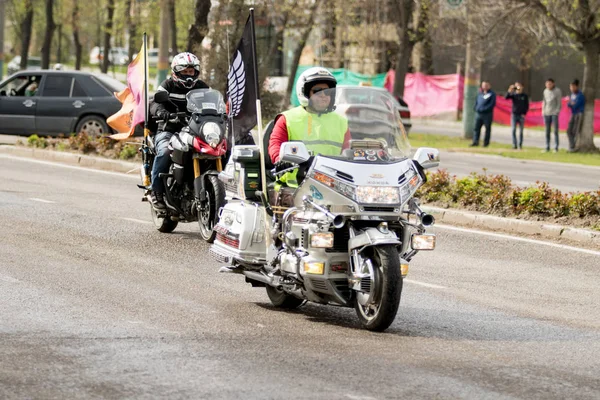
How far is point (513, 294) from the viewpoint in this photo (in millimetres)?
10281

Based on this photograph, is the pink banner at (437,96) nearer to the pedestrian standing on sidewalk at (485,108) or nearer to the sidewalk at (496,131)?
the sidewalk at (496,131)

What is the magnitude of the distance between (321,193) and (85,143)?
1526 centimetres

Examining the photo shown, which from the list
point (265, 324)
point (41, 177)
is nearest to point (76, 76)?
point (41, 177)

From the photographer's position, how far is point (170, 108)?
13.5m

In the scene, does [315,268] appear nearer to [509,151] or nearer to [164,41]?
[509,151]

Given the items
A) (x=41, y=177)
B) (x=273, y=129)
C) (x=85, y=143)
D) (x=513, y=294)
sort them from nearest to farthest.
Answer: (x=273, y=129)
(x=513, y=294)
(x=41, y=177)
(x=85, y=143)

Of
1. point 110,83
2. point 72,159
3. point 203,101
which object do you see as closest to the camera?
point 203,101

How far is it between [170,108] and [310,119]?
189 inches

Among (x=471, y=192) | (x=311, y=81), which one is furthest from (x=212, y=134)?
(x=471, y=192)

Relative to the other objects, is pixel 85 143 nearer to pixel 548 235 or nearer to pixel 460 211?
pixel 460 211

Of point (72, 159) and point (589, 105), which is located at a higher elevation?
point (589, 105)

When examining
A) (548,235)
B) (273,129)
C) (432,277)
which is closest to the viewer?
(273,129)

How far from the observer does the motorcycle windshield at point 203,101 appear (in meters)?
12.8

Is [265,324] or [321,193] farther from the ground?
[321,193]
